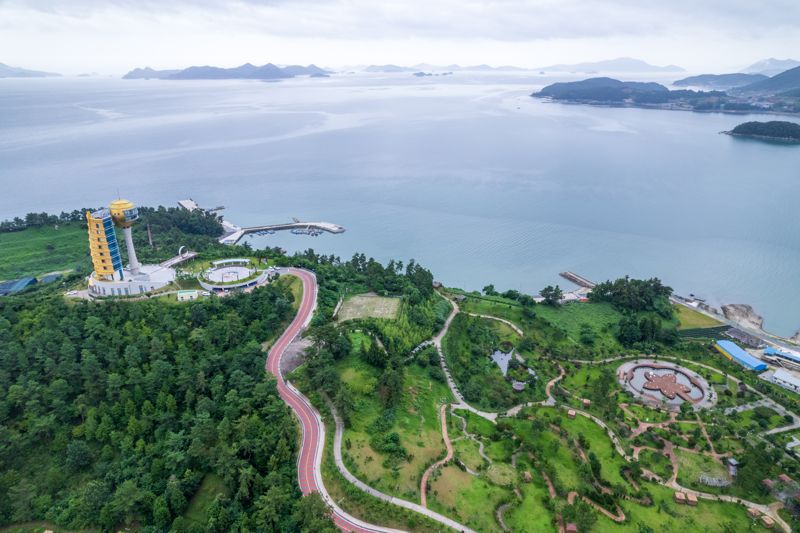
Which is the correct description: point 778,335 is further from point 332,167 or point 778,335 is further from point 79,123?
point 79,123

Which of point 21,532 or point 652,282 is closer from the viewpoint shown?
point 21,532

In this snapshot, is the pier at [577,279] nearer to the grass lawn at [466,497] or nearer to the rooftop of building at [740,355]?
the rooftop of building at [740,355]

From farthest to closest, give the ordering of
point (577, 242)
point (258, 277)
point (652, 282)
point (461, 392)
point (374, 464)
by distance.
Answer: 1. point (577, 242)
2. point (652, 282)
3. point (258, 277)
4. point (461, 392)
5. point (374, 464)

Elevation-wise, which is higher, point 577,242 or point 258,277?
point 258,277

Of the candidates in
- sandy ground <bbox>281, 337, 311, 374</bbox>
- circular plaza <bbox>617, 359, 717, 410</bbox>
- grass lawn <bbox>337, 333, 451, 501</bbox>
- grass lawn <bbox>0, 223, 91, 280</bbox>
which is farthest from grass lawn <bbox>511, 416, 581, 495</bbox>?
grass lawn <bbox>0, 223, 91, 280</bbox>

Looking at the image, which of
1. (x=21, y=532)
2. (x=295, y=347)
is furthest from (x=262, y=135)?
(x=21, y=532)

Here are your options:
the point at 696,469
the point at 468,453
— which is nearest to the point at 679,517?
the point at 696,469

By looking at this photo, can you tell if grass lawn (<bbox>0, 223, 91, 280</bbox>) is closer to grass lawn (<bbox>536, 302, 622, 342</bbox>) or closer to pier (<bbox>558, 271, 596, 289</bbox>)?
grass lawn (<bbox>536, 302, 622, 342</bbox>)
